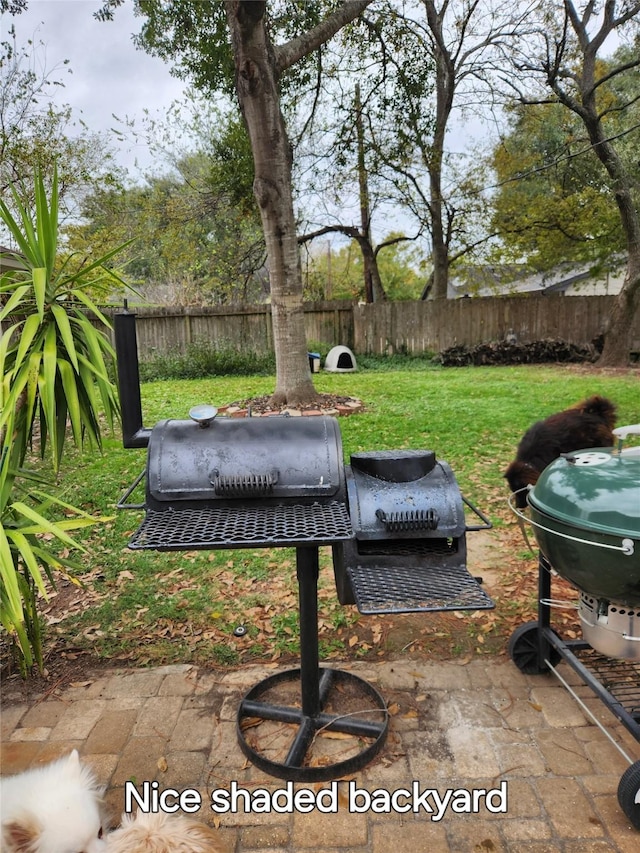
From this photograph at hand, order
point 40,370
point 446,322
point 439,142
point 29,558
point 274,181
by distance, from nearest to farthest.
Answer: point 29,558 → point 40,370 → point 274,181 → point 446,322 → point 439,142

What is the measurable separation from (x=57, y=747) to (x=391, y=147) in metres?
14.4

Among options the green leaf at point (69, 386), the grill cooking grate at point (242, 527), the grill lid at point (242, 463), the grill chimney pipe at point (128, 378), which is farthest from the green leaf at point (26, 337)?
the grill cooking grate at point (242, 527)

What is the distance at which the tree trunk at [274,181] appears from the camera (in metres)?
5.55

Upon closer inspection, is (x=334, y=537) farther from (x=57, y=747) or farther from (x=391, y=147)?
(x=391, y=147)

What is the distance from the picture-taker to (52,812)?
1325 mm

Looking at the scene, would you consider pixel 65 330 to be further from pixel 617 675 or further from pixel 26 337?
pixel 617 675

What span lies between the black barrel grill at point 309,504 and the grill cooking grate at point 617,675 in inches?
35.8

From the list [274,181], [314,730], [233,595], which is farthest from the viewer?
[274,181]

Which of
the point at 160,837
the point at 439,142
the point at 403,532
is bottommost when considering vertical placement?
the point at 160,837

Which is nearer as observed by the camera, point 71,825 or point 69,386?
point 71,825

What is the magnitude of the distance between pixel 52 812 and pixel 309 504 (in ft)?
3.32

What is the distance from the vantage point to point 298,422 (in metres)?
1.86

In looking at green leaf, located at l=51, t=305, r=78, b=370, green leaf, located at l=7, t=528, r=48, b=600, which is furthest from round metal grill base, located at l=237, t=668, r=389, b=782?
green leaf, located at l=51, t=305, r=78, b=370

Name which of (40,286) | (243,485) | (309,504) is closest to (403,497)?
(309,504)
